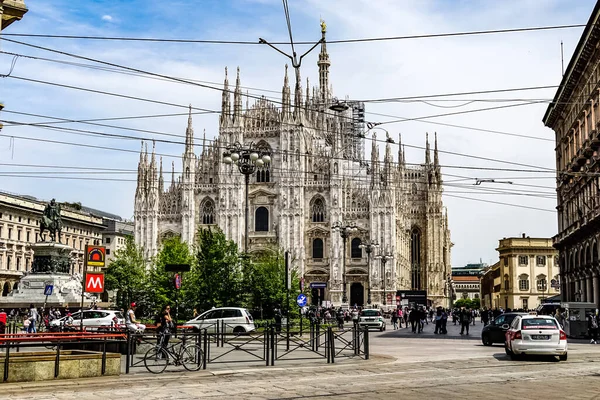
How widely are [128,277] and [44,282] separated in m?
21.6

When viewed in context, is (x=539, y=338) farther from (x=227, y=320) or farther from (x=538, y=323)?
(x=227, y=320)

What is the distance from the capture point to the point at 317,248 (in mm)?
73562

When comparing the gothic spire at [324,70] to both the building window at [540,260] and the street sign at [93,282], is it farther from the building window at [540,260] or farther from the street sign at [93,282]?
the street sign at [93,282]

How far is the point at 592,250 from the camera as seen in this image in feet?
123

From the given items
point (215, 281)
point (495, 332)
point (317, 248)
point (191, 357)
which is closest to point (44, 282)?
point (215, 281)

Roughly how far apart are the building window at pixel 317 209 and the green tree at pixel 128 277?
60.8 feet

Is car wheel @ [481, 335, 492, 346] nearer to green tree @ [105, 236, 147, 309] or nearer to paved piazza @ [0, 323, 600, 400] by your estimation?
paved piazza @ [0, 323, 600, 400]

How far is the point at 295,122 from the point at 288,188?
21.8 ft

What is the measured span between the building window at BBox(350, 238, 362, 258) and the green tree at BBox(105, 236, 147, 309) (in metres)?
21.1

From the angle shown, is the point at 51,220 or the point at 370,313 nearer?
the point at 51,220

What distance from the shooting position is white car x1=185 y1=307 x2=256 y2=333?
30.6m

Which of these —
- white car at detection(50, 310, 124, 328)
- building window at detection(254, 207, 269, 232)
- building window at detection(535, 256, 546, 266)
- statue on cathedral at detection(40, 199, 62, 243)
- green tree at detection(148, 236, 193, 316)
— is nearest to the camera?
white car at detection(50, 310, 124, 328)

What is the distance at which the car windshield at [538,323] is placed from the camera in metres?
19.2

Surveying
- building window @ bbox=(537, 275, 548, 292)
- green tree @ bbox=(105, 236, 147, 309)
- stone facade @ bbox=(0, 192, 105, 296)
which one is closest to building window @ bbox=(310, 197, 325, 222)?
green tree @ bbox=(105, 236, 147, 309)
